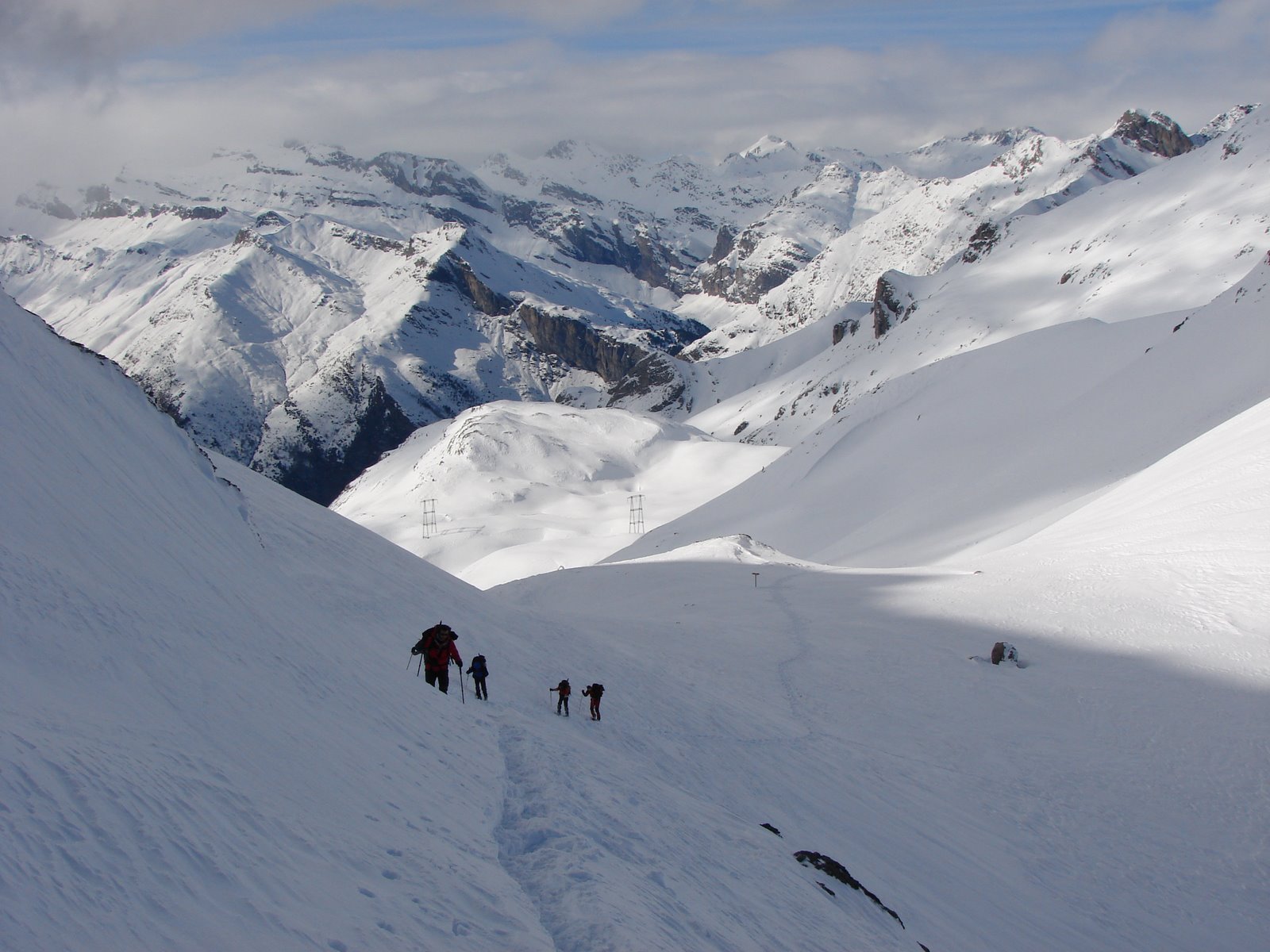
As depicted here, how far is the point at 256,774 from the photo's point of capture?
920 centimetres

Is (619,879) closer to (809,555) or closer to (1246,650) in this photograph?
(1246,650)

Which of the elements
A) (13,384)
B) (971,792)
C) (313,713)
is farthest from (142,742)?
(971,792)

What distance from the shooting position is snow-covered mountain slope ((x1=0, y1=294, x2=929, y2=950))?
694 cm

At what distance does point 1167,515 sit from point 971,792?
55.3 ft

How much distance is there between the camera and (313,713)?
11.6 metres

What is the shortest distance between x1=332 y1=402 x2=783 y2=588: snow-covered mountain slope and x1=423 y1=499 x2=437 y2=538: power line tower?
0.25 m

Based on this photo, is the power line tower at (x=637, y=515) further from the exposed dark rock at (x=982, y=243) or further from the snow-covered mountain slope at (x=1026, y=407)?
the exposed dark rock at (x=982, y=243)

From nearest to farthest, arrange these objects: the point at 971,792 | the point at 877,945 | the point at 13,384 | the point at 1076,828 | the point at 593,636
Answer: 1. the point at 877,945
2. the point at 13,384
3. the point at 1076,828
4. the point at 971,792
5. the point at 593,636

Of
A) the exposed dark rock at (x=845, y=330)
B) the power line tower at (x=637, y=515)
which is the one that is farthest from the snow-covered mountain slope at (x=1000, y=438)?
the exposed dark rock at (x=845, y=330)

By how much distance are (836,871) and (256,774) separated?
316 inches

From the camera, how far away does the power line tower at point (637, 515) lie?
103m

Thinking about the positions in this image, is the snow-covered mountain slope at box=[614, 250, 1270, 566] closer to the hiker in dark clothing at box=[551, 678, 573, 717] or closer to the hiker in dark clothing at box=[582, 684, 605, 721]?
the hiker in dark clothing at box=[582, 684, 605, 721]

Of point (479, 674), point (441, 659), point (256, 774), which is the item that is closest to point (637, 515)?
point (479, 674)

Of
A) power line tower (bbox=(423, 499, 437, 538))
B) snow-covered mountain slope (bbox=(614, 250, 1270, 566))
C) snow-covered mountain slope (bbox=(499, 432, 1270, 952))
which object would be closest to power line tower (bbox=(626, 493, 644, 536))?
power line tower (bbox=(423, 499, 437, 538))
